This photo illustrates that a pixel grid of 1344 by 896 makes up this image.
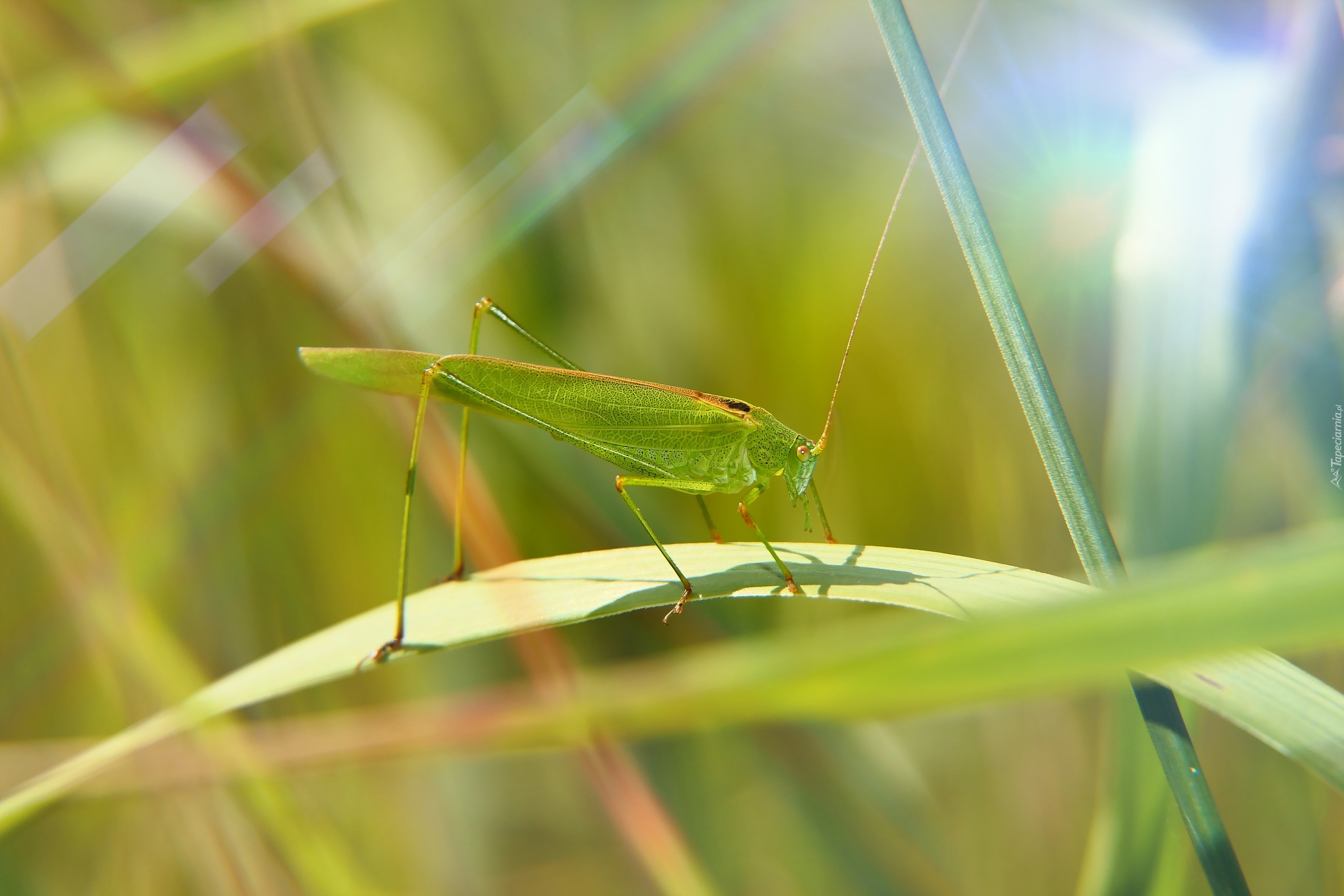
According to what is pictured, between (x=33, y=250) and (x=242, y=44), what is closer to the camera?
(x=242, y=44)

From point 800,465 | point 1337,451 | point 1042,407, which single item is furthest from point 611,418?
point 1337,451

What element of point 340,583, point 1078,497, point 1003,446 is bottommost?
point 1003,446

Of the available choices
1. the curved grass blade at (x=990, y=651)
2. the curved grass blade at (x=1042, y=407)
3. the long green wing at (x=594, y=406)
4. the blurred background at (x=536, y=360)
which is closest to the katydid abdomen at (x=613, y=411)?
the long green wing at (x=594, y=406)

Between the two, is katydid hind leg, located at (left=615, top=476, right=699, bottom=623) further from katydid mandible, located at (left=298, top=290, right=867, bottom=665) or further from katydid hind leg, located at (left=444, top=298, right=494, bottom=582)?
katydid hind leg, located at (left=444, top=298, right=494, bottom=582)

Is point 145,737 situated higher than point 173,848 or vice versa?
point 145,737

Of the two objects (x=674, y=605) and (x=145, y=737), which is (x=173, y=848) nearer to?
(x=145, y=737)

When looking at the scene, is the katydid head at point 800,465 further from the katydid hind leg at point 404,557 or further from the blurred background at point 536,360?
the katydid hind leg at point 404,557

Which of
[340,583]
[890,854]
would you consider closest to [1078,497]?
[890,854]
